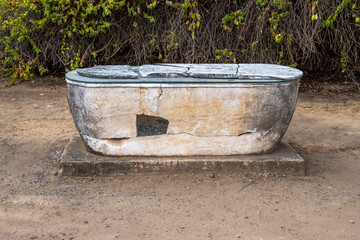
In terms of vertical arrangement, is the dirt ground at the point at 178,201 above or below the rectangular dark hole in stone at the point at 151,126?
below

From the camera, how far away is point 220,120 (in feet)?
11.1

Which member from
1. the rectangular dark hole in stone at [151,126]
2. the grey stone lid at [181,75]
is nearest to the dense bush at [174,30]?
the grey stone lid at [181,75]

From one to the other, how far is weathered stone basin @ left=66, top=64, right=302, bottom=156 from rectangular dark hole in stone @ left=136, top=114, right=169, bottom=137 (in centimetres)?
1

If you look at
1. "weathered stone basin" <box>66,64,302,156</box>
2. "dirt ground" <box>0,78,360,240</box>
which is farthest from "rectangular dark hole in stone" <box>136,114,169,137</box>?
"dirt ground" <box>0,78,360,240</box>

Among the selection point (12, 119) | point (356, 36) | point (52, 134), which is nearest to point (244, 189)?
point (52, 134)

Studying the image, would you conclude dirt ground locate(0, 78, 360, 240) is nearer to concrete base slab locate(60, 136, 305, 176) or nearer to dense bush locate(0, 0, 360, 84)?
concrete base slab locate(60, 136, 305, 176)

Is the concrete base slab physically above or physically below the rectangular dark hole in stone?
below

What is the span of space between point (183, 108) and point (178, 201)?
28.0 inches

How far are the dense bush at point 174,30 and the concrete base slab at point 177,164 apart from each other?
2.28 meters

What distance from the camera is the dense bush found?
554 centimetres

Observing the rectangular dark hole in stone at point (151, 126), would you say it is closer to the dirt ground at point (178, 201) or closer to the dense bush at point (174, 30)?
the dirt ground at point (178, 201)

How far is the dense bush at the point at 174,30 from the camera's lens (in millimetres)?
5539

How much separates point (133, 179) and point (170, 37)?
285 centimetres

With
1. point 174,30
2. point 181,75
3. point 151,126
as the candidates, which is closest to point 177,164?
point 151,126
